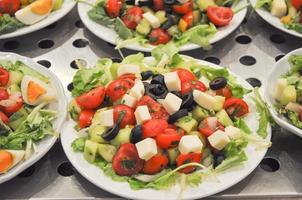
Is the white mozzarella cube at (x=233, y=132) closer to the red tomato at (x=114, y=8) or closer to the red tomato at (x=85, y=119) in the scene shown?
the red tomato at (x=85, y=119)

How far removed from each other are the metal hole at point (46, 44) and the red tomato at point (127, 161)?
2.00ft

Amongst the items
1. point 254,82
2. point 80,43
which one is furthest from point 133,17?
point 254,82

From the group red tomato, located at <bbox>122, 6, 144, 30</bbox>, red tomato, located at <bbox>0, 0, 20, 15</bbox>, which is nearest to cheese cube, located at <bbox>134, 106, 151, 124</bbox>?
red tomato, located at <bbox>122, 6, 144, 30</bbox>

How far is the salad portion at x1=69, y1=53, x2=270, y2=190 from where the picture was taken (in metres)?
1.15

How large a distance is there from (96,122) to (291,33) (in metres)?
0.66

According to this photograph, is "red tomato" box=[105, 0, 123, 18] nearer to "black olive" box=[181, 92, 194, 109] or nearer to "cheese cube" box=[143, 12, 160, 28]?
"cheese cube" box=[143, 12, 160, 28]

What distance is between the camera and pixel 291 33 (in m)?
1.56

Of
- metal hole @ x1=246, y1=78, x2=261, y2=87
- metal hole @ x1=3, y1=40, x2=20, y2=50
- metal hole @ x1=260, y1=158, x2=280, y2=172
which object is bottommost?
metal hole @ x1=3, y1=40, x2=20, y2=50

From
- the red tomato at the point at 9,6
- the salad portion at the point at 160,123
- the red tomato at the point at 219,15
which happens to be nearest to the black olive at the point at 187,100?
the salad portion at the point at 160,123

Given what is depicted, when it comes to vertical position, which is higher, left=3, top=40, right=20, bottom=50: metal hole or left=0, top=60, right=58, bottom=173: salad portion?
left=0, top=60, right=58, bottom=173: salad portion

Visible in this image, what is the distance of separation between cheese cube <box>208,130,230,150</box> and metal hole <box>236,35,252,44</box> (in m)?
0.54

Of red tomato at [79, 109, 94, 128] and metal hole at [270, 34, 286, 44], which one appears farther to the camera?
metal hole at [270, 34, 286, 44]

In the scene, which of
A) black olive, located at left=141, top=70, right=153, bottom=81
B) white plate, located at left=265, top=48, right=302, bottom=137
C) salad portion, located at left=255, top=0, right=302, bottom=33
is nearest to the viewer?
white plate, located at left=265, top=48, right=302, bottom=137

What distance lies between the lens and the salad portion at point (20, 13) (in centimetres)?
161
